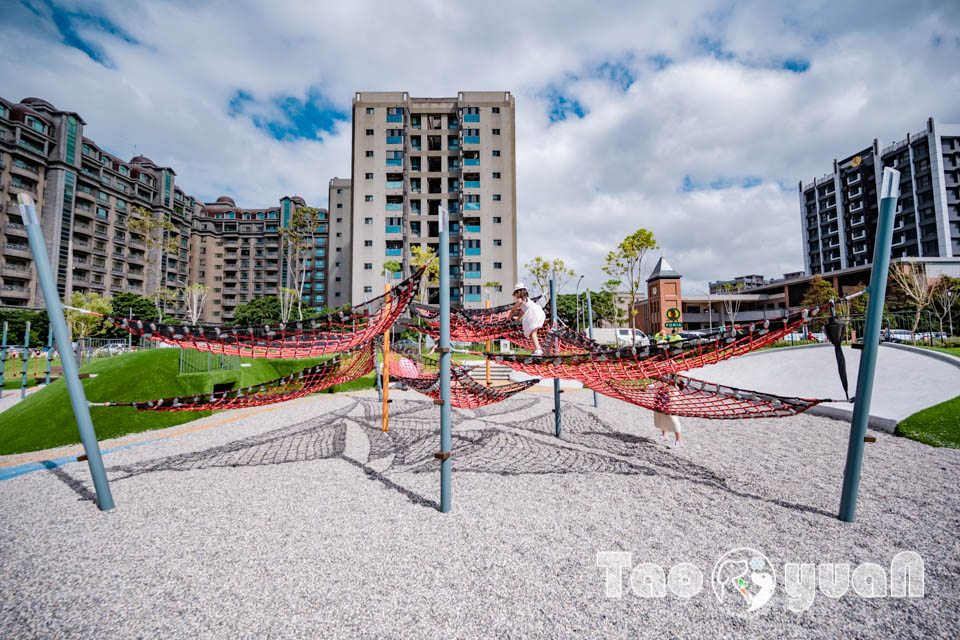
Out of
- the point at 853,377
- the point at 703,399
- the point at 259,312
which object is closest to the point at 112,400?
the point at 703,399

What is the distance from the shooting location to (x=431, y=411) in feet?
29.5

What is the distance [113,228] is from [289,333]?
6289 cm

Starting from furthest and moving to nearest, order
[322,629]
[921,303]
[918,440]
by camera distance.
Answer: [921,303], [918,440], [322,629]

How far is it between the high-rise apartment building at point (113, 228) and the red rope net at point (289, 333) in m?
41.7

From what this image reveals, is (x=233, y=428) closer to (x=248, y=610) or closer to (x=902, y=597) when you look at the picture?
(x=248, y=610)

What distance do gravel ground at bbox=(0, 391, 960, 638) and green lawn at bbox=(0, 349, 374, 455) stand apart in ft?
4.51

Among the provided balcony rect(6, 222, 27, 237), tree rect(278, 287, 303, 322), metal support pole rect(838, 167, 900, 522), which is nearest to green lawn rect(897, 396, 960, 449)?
metal support pole rect(838, 167, 900, 522)

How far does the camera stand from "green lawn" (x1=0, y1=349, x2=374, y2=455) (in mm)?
5930

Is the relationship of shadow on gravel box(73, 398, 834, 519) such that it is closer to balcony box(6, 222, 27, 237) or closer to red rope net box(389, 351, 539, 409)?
red rope net box(389, 351, 539, 409)

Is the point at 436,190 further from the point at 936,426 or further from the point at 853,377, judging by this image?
the point at 936,426

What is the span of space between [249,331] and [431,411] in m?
5.30

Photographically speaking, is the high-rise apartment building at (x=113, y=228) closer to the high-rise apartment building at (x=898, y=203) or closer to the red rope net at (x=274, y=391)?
the red rope net at (x=274, y=391)

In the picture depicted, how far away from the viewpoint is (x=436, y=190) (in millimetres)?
41250

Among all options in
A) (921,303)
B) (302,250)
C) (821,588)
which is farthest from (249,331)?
(302,250)
